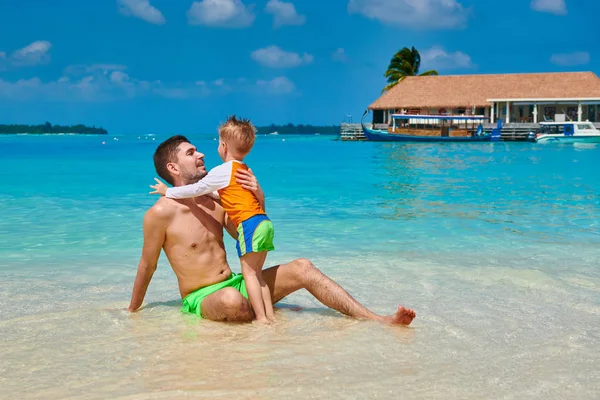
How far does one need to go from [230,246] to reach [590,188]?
463 inches

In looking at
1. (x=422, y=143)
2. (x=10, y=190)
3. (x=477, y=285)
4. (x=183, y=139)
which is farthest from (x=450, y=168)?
(x=422, y=143)

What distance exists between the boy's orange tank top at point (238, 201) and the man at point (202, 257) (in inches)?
3.2

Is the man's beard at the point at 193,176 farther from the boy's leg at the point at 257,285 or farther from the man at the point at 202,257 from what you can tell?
the boy's leg at the point at 257,285

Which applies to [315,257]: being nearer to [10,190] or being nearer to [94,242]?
[94,242]

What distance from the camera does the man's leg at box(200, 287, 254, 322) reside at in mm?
3789

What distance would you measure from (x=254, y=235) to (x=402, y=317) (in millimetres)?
1008

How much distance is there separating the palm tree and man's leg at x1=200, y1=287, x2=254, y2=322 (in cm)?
6113

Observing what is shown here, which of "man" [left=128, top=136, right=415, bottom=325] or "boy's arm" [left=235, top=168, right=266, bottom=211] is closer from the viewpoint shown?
"boy's arm" [left=235, top=168, right=266, bottom=211]

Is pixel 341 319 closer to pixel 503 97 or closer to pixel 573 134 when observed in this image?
pixel 573 134

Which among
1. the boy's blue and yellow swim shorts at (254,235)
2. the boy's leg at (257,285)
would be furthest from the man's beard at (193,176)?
the boy's leg at (257,285)

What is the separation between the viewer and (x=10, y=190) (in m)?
16.4

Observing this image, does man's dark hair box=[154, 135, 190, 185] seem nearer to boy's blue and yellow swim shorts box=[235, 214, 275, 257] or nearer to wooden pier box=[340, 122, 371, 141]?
boy's blue and yellow swim shorts box=[235, 214, 275, 257]

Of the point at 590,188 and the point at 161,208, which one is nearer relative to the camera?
the point at 161,208

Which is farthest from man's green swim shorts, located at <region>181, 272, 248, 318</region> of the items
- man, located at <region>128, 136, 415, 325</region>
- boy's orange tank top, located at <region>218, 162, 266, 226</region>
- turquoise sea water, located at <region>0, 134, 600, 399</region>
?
boy's orange tank top, located at <region>218, 162, 266, 226</region>
